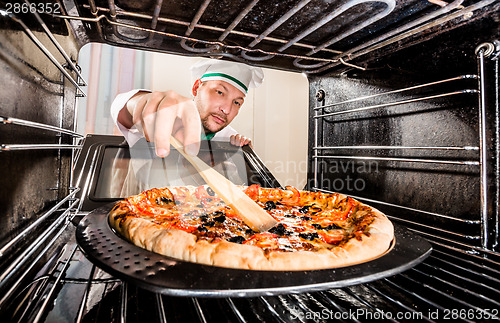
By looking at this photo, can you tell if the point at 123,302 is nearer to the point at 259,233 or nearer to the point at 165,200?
the point at 259,233

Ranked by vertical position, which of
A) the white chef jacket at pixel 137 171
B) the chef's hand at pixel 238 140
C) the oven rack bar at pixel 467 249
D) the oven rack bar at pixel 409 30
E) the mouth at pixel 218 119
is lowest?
the oven rack bar at pixel 467 249

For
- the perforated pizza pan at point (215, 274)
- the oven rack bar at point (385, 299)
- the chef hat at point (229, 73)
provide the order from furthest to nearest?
the chef hat at point (229, 73) → the oven rack bar at point (385, 299) → the perforated pizza pan at point (215, 274)

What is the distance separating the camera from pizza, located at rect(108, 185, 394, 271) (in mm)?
635

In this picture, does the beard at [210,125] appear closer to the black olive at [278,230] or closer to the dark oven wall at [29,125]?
the dark oven wall at [29,125]

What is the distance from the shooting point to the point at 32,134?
2.86ft

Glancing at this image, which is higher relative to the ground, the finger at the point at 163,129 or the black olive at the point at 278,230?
the finger at the point at 163,129

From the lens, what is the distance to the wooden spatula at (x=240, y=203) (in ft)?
3.30

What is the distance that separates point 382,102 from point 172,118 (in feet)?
3.56

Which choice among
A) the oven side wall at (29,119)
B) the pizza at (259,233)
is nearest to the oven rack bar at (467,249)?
the pizza at (259,233)

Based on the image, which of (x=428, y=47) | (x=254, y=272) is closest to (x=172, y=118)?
(x=254, y=272)

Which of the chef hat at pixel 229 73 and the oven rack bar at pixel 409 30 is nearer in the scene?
the oven rack bar at pixel 409 30

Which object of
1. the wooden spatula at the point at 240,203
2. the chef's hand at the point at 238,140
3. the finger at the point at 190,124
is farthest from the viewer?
the chef's hand at the point at 238,140

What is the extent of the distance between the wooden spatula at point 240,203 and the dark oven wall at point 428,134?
671mm

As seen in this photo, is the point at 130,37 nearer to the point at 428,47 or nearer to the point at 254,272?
the point at 254,272
